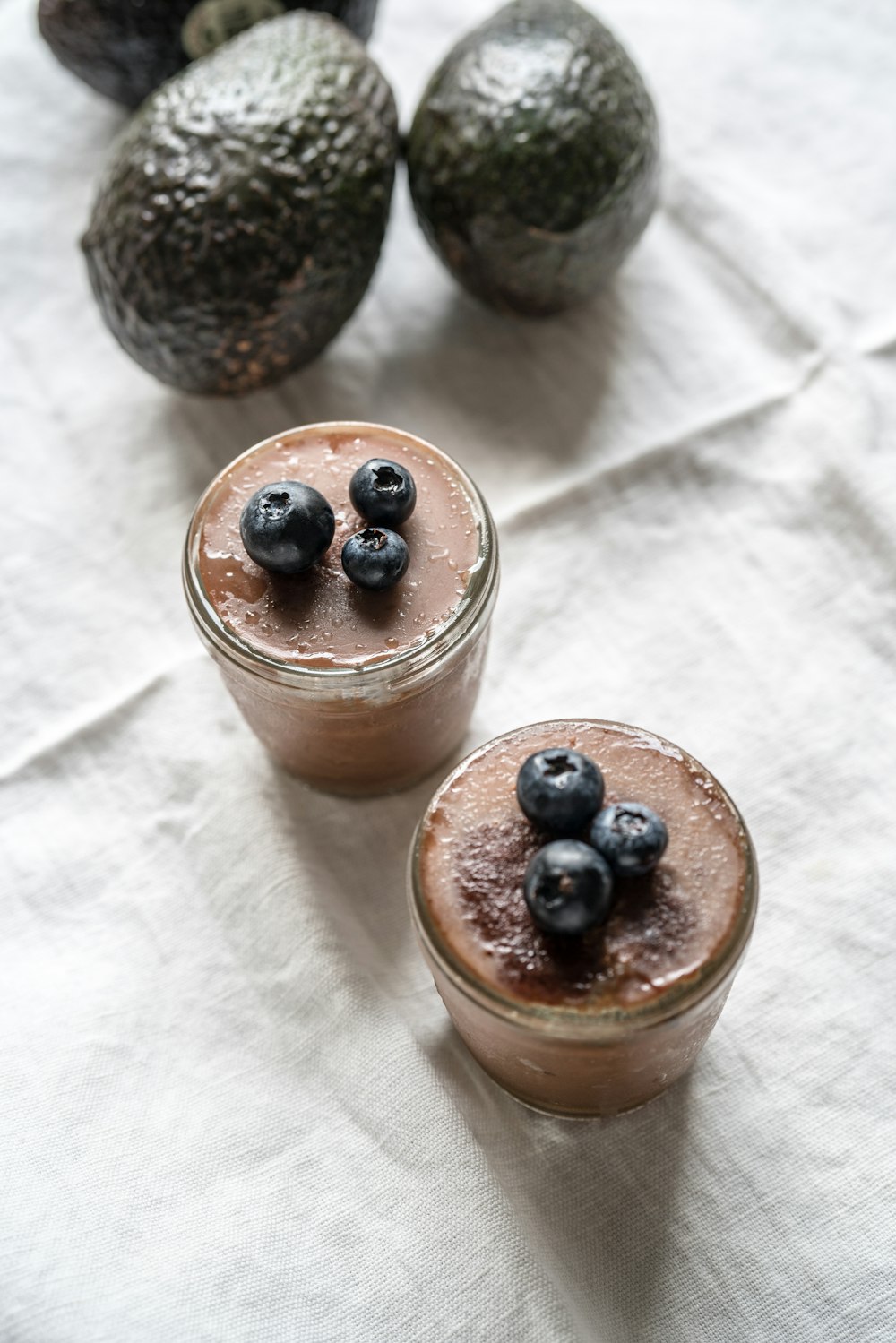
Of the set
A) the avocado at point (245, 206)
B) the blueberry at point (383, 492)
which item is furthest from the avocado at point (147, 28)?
the blueberry at point (383, 492)

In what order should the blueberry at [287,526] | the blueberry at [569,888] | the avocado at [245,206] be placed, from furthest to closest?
the avocado at [245,206], the blueberry at [287,526], the blueberry at [569,888]

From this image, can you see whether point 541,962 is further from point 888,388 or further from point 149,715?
point 888,388

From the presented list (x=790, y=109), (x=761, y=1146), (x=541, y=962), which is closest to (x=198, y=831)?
(x=541, y=962)

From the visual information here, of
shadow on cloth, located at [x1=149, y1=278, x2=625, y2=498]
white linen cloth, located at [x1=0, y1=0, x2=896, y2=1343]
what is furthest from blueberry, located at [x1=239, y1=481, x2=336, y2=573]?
shadow on cloth, located at [x1=149, y1=278, x2=625, y2=498]

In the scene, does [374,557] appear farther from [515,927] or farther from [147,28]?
[147,28]

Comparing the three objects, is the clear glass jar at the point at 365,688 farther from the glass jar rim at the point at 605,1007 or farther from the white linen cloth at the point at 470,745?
the glass jar rim at the point at 605,1007

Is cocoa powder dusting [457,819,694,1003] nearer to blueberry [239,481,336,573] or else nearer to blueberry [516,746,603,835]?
blueberry [516,746,603,835]
